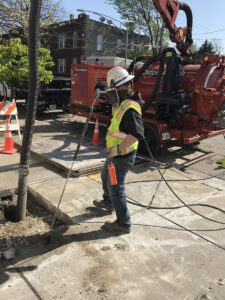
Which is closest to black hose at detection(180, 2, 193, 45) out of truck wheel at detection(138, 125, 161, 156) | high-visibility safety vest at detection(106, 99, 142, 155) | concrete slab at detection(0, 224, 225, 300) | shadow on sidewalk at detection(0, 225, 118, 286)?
truck wheel at detection(138, 125, 161, 156)

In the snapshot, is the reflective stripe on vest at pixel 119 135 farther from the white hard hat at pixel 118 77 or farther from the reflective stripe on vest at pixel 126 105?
the white hard hat at pixel 118 77

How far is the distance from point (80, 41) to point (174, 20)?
28.7m

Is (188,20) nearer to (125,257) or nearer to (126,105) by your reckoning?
(126,105)

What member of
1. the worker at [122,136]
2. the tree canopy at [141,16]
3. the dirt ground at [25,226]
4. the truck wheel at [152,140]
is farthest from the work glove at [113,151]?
the tree canopy at [141,16]

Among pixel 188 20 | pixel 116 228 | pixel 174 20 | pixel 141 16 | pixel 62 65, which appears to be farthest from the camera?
pixel 62 65

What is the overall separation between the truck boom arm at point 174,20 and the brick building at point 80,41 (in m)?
25.4

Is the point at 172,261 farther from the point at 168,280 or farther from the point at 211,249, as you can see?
the point at 211,249

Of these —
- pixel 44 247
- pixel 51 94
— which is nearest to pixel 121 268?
pixel 44 247

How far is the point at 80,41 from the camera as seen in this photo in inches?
1300

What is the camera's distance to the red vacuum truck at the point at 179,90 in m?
6.26

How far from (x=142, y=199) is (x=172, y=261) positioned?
4.91ft

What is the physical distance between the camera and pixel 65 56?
1351 inches

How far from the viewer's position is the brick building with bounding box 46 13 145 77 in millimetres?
32531

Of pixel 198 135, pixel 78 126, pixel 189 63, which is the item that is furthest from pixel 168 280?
pixel 78 126
